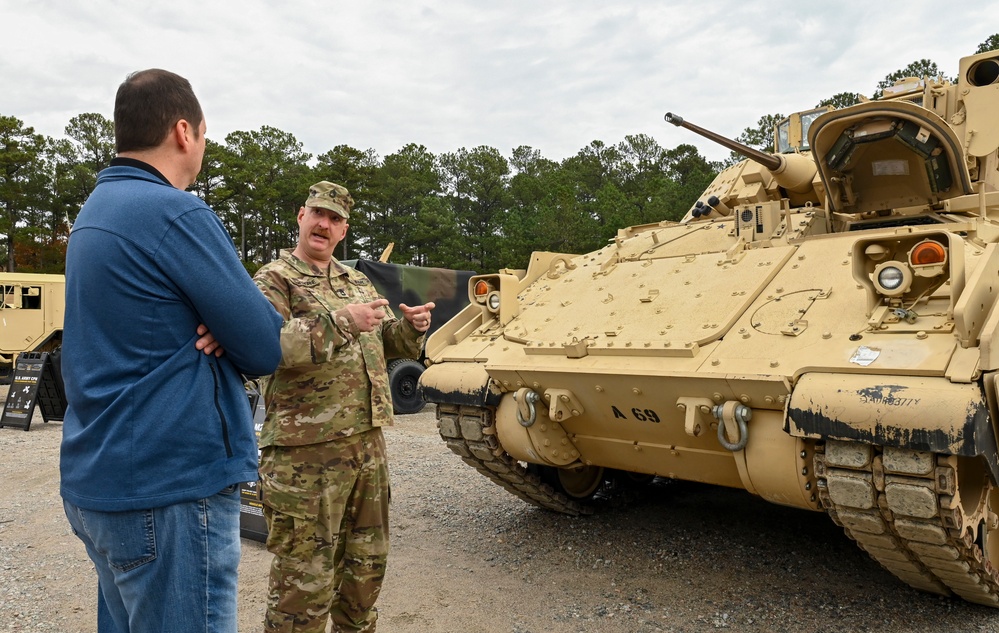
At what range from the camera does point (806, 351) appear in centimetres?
363

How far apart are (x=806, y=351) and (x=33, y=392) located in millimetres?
11157

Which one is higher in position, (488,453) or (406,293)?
(406,293)

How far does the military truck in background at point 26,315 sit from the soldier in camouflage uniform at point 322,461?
13835 mm

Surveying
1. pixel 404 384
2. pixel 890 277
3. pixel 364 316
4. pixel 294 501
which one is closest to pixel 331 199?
pixel 364 316

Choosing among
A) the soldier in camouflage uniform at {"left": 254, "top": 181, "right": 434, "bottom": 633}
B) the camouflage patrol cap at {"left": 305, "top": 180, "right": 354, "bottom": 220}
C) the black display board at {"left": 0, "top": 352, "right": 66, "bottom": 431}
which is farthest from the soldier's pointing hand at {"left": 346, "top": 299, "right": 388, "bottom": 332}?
the black display board at {"left": 0, "top": 352, "right": 66, "bottom": 431}

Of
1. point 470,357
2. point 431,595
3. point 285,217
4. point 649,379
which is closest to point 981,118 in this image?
point 649,379

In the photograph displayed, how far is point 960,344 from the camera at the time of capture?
128 inches

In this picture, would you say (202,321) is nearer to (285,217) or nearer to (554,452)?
(554,452)

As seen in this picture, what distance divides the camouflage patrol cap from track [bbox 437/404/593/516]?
1.97m

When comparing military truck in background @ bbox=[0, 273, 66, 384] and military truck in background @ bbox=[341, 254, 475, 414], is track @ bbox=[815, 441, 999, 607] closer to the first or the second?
military truck in background @ bbox=[341, 254, 475, 414]

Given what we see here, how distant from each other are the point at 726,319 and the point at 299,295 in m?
2.23

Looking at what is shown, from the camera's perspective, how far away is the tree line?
31844mm

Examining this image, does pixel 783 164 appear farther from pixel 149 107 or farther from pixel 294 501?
pixel 149 107

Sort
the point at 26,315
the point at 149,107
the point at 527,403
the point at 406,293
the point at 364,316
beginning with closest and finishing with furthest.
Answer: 1. the point at 149,107
2. the point at 364,316
3. the point at 527,403
4. the point at 406,293
5. the point at 26,315
